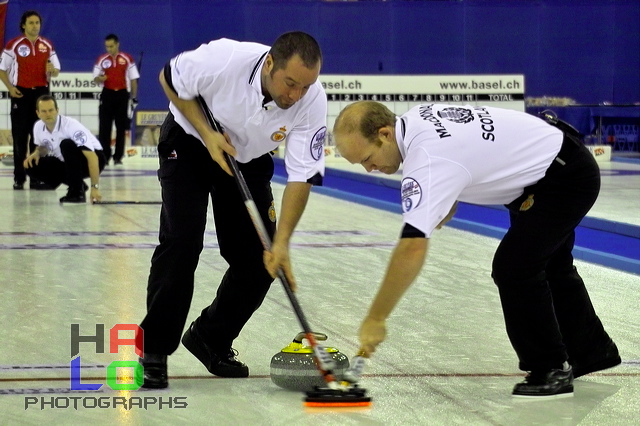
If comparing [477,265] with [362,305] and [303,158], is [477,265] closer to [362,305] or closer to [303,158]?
[362,305]

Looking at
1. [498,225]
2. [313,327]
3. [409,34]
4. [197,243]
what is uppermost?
[409,34]

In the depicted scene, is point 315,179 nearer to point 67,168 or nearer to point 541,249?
point 541,249

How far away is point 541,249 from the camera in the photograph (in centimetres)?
345

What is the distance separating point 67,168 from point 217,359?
6.11 m

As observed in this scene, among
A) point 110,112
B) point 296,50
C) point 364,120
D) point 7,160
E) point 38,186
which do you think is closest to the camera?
point 364,120

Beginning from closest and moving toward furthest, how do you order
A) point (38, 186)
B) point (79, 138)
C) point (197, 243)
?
point (197, 243) → point (79, 138) → point (38, 186)

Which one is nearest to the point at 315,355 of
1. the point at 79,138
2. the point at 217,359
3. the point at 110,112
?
the point at 217,359

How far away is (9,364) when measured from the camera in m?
3.88

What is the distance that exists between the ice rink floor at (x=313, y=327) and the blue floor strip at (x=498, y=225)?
18 centimetres

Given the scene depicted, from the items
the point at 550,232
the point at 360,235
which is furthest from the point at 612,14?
the point at 550,232

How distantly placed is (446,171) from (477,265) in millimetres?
3351

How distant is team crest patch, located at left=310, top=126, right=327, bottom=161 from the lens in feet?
11.8

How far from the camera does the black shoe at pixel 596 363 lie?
3768 millimetres

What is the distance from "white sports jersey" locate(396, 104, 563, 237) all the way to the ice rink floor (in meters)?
0.69
